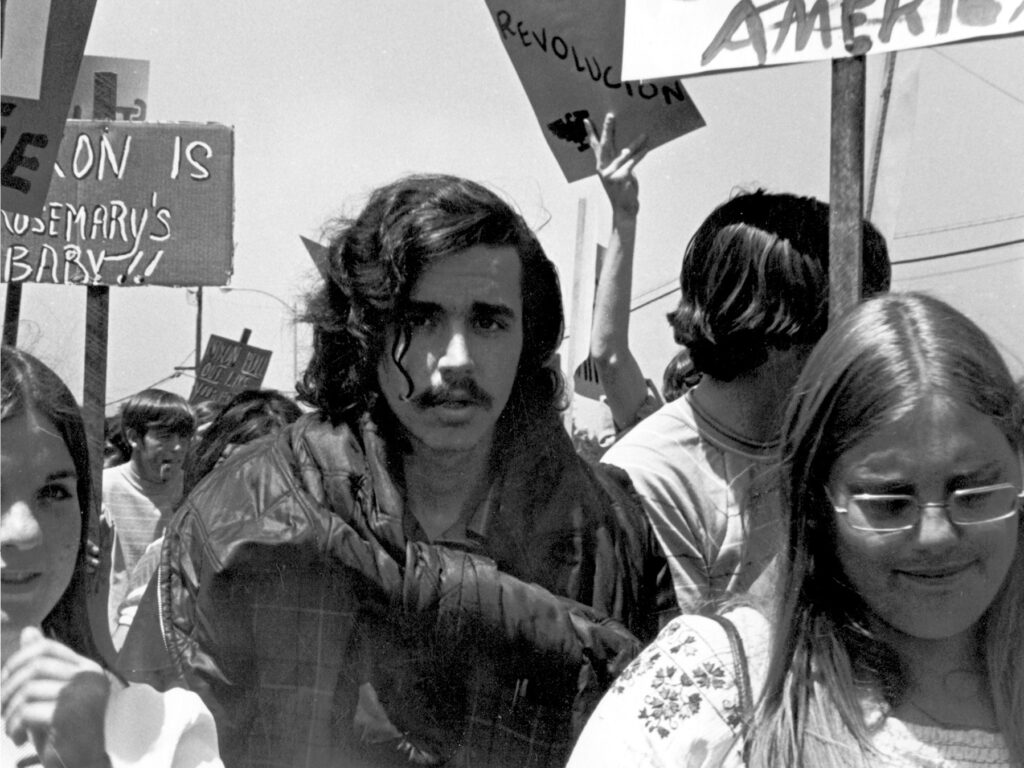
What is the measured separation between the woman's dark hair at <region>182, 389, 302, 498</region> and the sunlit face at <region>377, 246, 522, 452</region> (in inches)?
16.4

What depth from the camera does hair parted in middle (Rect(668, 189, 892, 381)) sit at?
209 centimetres

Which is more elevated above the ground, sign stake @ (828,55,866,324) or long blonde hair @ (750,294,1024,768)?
sign stake @ (828,55,866,324)

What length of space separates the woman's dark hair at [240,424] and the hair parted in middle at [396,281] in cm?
32

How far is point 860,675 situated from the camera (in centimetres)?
146

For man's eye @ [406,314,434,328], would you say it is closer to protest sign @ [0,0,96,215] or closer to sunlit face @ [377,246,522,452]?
sunlit face @ [377,246,522,452]

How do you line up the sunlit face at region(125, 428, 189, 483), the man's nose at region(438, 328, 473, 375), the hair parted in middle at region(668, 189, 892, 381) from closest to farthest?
1. the man's nose at region(438, 328, 473, 375)
2. the hair parted in middle at region(668, 189, 892, 381)
3. the sunlit face at region(125, 428, 189, 483)

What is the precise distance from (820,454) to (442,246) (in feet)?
2.41

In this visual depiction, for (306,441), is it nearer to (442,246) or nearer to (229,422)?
(442,246)

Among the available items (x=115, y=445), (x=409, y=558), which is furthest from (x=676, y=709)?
(x=115, y=445)

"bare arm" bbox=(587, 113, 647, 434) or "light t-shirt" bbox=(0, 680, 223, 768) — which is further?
"bare arm" bbox=(587, 113, 647, 434)

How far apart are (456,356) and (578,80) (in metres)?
0.61

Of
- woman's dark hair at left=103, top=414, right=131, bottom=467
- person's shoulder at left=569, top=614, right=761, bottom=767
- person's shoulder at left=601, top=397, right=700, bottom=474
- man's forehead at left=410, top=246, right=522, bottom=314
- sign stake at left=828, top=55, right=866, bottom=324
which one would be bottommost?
woman's dark hair at left=103, top=414, right=131, bottom=467

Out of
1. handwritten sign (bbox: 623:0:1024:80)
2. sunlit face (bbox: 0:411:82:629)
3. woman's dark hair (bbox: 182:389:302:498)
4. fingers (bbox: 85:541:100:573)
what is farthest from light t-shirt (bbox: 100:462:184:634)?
handwritten sign (bbox: 623:0:1024:80)

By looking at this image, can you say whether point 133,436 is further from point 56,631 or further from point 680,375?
point 56,631
